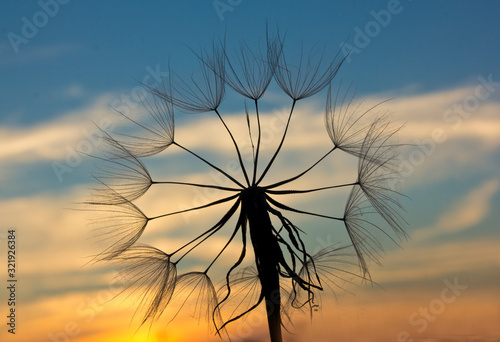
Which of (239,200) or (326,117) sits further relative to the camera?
(326,117)

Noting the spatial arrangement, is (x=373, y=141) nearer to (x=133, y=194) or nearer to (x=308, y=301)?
(x=308, y=301)

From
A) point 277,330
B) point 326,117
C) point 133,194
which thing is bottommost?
point 277,330

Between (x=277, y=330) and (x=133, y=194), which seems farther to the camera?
(x=133, y=194)

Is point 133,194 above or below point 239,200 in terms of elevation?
above

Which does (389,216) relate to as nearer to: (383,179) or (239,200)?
(383,179)

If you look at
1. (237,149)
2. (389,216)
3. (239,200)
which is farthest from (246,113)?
(389,216)

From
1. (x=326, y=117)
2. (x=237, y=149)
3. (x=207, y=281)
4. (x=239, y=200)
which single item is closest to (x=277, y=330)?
(x=207, y=281)

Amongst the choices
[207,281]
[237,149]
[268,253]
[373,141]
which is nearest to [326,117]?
[373,141]

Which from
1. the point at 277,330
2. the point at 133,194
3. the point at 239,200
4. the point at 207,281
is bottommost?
the point at 277,330

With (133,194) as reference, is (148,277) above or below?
below
